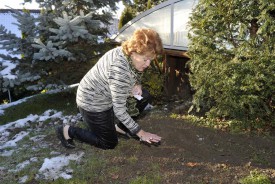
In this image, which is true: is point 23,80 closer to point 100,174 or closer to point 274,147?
point 100,174

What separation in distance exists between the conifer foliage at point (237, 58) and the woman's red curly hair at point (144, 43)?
1.75m

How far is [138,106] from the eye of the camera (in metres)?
4.14

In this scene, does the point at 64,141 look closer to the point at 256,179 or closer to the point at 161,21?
the point at 256,179

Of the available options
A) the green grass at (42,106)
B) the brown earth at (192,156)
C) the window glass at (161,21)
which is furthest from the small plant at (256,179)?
the green grass at (42,106)

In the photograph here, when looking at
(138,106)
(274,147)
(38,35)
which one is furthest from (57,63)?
(274,147)

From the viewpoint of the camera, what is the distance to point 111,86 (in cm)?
312

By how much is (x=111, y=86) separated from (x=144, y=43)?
1.80 ft

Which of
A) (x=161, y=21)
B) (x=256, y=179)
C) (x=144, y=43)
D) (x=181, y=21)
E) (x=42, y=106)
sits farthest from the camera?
(x=42, y=106)

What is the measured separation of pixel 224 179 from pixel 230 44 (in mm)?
2373

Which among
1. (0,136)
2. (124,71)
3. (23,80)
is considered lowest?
(0,136)

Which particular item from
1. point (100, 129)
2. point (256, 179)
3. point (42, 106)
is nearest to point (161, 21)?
point (42, 106)

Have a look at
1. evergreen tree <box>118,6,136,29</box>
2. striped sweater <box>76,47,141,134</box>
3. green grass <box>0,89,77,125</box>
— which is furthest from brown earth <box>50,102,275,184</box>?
evergreen tree <box>118,6,136,29</box>

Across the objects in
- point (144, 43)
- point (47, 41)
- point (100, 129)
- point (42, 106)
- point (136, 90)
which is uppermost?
point (144, 43)

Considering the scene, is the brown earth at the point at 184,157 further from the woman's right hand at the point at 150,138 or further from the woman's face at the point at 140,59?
the woman's face at the point at 140,59
